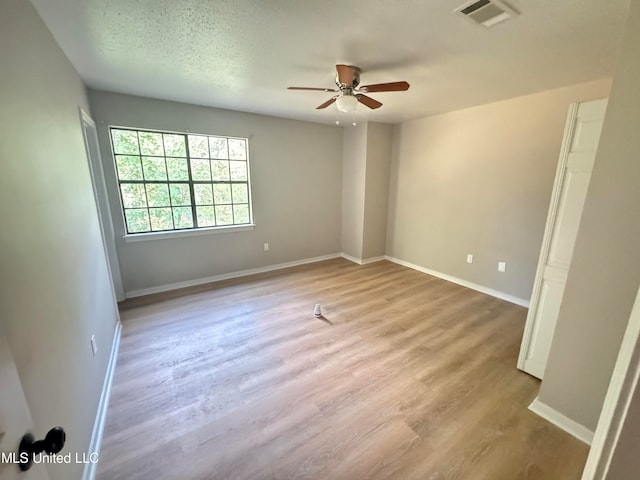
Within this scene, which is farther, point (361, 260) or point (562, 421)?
point (361, 260)

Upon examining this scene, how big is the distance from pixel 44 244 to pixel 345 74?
2198mm

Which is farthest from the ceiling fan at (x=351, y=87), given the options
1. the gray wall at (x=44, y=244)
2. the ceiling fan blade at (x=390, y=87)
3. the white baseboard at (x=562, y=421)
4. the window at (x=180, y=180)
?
the white baseboard at (x=562, y=421)

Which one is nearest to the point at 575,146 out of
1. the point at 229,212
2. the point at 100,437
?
the point at 100,437

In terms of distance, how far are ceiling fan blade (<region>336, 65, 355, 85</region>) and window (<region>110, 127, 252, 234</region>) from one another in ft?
7.04

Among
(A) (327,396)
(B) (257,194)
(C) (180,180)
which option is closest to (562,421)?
(A) (327,396)

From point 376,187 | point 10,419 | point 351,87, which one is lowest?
point 10,419

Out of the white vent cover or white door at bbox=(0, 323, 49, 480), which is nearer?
white door at bbox=(0, 323, 49, 480)

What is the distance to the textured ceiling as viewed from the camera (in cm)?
148

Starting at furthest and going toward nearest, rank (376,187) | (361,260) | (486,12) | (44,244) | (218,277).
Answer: (361,260) < (376,187) < (218,277) < (486,12) < (44,244)

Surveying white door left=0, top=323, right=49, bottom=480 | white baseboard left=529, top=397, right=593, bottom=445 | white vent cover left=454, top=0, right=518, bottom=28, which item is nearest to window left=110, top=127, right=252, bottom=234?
white vent cover left=454, top=0, right=518, bottom=28

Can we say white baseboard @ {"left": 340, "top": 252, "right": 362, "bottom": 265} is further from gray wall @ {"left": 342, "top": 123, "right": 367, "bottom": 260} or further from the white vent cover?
the white vent cover

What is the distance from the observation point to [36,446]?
570mm

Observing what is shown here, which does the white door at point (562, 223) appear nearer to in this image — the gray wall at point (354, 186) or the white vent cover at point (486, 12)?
the white vent cover at point (486, 12)

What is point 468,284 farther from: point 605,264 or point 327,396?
point 327,396
